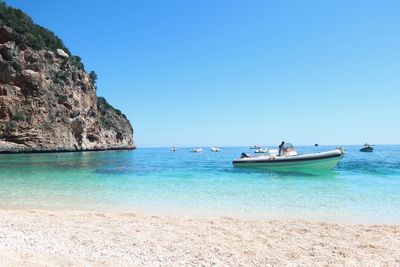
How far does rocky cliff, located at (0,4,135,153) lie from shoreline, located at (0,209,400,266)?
4284 cm

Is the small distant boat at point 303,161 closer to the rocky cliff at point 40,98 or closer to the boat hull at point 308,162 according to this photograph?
the boat hull at point 308,162

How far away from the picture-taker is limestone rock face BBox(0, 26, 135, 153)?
45156 millimetres

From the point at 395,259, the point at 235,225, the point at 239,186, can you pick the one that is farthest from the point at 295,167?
the point at 395,259

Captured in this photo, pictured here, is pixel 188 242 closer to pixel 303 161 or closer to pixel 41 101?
pixel 303 161

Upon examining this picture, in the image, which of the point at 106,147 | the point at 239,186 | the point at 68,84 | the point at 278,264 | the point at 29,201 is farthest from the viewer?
the point at 106,147

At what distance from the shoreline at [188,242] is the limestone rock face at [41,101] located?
42789 mm

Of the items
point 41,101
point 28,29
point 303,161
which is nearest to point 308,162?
point 303,161

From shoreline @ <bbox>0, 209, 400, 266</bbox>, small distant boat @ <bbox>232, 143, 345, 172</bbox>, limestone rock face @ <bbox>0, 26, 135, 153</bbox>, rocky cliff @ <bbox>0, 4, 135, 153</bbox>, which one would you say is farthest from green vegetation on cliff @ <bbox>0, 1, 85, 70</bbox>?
shoreline @ <bbox>0, 209, 400, 266</bbox>

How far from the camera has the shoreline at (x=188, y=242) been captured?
4.75 meters

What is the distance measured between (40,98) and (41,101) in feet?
1.46

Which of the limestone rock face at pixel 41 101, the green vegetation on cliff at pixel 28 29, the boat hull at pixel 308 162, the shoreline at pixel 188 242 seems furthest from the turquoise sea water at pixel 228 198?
the green vegetation on cliff at pixel 28 29

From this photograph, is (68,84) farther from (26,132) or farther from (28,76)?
(26,132)

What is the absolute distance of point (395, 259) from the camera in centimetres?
493

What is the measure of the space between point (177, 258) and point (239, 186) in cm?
943
